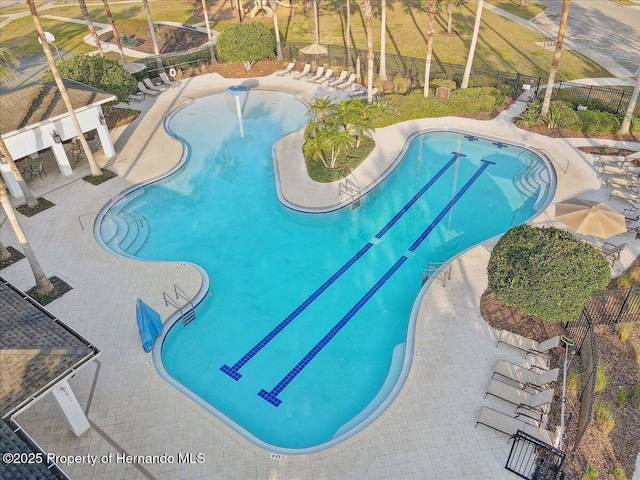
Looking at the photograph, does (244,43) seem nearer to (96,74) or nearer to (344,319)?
(96,74)

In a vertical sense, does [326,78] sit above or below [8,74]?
below

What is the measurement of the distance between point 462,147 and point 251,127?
44.2 ft

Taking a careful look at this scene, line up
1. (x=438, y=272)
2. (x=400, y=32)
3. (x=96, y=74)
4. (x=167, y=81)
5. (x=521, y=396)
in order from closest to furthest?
1. (x=521, y=396)
2. (x=438, y=272)
3. (x=96, y=74)
4. (x=167, y=81)
5. (x=400, y=32)

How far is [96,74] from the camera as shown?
29.7 m

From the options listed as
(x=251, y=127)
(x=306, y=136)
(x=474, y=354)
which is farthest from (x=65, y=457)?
(x=251, y=127)

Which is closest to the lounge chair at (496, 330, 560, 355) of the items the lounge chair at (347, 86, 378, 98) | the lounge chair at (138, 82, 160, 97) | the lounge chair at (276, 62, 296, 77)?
the lounge chair at (347, 86, 378, 98)

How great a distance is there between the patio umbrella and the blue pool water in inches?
170

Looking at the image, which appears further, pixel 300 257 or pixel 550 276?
pixel 300 257

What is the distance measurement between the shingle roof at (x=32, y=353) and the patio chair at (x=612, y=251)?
18.4m

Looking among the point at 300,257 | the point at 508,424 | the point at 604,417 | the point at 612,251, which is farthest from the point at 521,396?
the point at 300,257

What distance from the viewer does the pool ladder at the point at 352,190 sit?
24066 mm

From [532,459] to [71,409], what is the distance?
1239 cm

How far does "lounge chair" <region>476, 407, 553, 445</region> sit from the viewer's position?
13.5 m

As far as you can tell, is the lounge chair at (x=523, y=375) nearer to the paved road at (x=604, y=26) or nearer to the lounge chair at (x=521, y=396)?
the lounge chair at (x=521, y=396)
